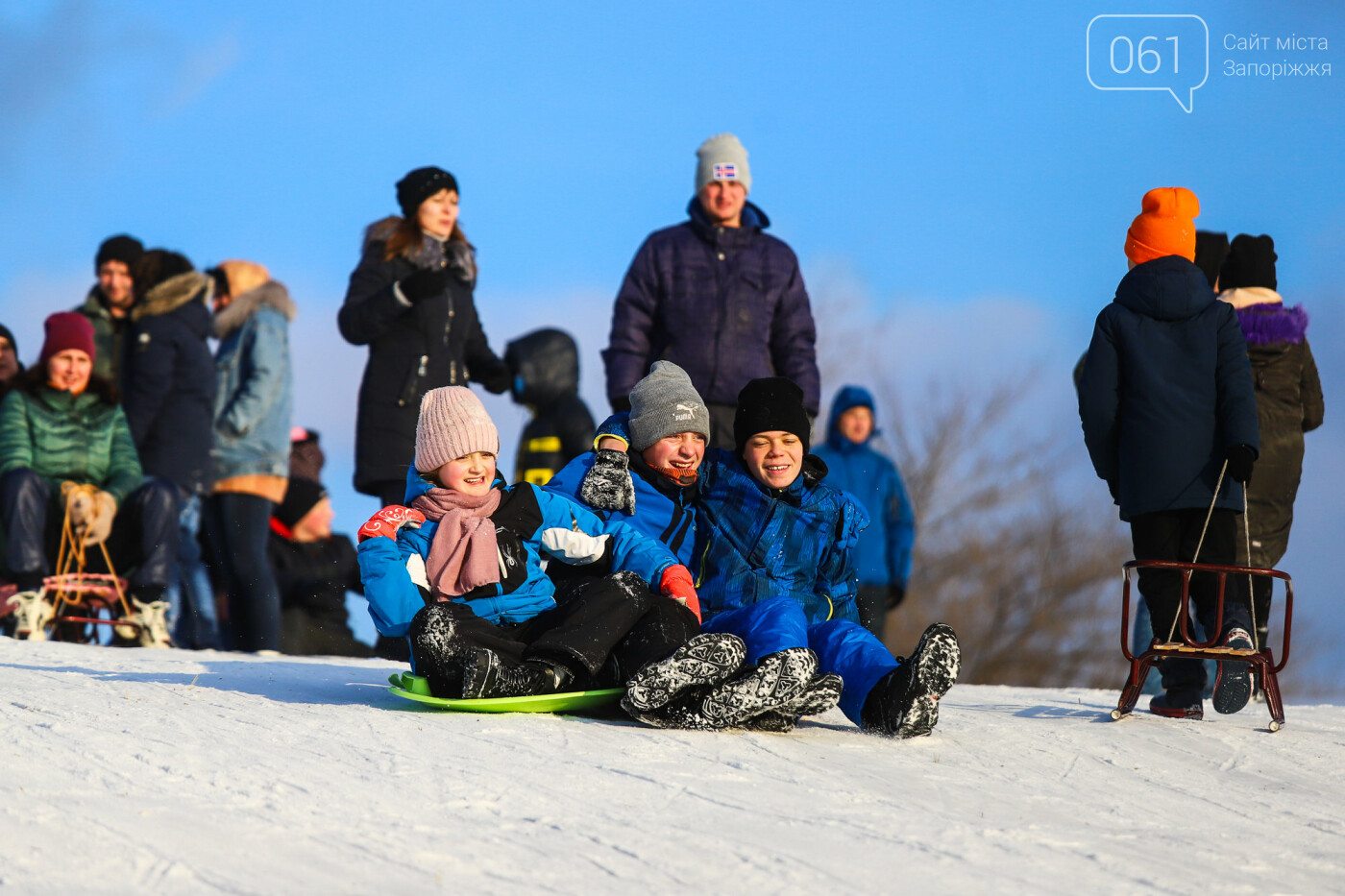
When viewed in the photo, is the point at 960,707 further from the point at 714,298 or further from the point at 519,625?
the point at 714,298

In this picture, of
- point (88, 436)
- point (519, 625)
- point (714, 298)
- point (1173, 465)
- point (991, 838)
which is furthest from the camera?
point (88, 436)

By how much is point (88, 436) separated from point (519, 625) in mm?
4541

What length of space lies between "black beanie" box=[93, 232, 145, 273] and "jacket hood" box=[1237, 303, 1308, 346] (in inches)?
226

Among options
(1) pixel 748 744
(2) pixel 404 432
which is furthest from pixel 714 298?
(1) pixel 748 744

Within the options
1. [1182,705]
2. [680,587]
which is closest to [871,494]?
[1182,705]

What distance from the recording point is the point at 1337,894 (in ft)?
9.43

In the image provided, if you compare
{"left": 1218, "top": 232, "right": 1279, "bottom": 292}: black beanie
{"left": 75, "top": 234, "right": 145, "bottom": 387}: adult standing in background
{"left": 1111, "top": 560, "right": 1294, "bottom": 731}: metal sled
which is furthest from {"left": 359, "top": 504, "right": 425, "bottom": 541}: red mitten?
{"left": 75, "top": 234, "right": 145, "bottom": 387}: adult standing in background

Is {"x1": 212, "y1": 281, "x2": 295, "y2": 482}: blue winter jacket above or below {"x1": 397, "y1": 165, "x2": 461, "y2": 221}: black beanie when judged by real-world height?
below

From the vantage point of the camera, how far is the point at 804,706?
4.24m

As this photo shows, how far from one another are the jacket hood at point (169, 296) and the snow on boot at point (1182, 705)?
5548mm

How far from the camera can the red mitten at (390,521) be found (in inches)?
174

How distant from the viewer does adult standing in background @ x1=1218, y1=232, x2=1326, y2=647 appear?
20.8 feet

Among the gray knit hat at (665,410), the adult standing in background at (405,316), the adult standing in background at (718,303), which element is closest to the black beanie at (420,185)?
the adult standing in background at (405,316)

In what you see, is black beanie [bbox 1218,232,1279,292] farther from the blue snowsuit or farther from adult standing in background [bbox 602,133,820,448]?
the blue snowsuit
